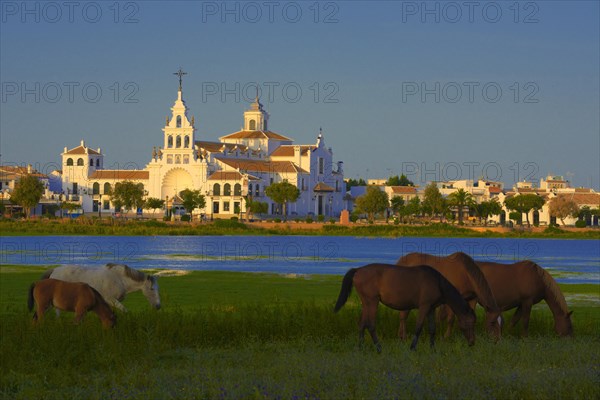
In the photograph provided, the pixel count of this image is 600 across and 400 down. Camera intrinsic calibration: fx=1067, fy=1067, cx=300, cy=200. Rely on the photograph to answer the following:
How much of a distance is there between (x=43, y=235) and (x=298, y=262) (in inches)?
1450

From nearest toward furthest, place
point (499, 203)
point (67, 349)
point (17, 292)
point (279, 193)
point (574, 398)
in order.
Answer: point (574, 398) < point (67, 349) < point (17, 292) < point (279, 193) < point (499, 203)

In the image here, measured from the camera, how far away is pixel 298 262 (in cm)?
4784

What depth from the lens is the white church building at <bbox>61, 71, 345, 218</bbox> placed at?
136 metres

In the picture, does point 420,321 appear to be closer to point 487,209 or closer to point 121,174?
point 121,174

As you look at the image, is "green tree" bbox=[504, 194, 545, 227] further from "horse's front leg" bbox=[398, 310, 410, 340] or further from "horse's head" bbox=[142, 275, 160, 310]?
"horse's front leg" bbox=[398, 310, 410, 340]

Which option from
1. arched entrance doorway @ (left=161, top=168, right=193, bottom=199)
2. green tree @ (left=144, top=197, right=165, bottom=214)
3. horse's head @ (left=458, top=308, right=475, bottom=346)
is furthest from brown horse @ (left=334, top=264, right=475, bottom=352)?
arched entrance doorway @ (left=161, top=168, right=193, bottom=199)

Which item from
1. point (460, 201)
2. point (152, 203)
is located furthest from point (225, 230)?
point (460, 201)

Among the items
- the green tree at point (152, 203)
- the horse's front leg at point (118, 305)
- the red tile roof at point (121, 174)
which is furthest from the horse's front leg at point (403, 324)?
the red tile roof at point (121, 174)

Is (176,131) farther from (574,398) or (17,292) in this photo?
(574,398)

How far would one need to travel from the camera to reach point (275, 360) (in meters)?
13.3

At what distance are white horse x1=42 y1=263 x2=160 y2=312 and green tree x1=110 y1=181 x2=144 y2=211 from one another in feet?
364

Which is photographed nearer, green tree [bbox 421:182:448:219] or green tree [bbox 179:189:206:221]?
green tree [bbox 179:189:206:221]

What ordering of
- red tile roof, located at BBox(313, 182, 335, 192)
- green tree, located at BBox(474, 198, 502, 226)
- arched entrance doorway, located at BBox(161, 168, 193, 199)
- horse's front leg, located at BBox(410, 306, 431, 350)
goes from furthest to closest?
green tree, located at BBox(474, 198, 502, 226) < red tile roof, located at BBox(313, 182, 335, 192) < arched entrance doorway, located at BBox(161, 168, 193, 199) < horse's front leg, located at BBox(410, 306, 431, 350)

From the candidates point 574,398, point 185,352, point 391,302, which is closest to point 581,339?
point 391,302
